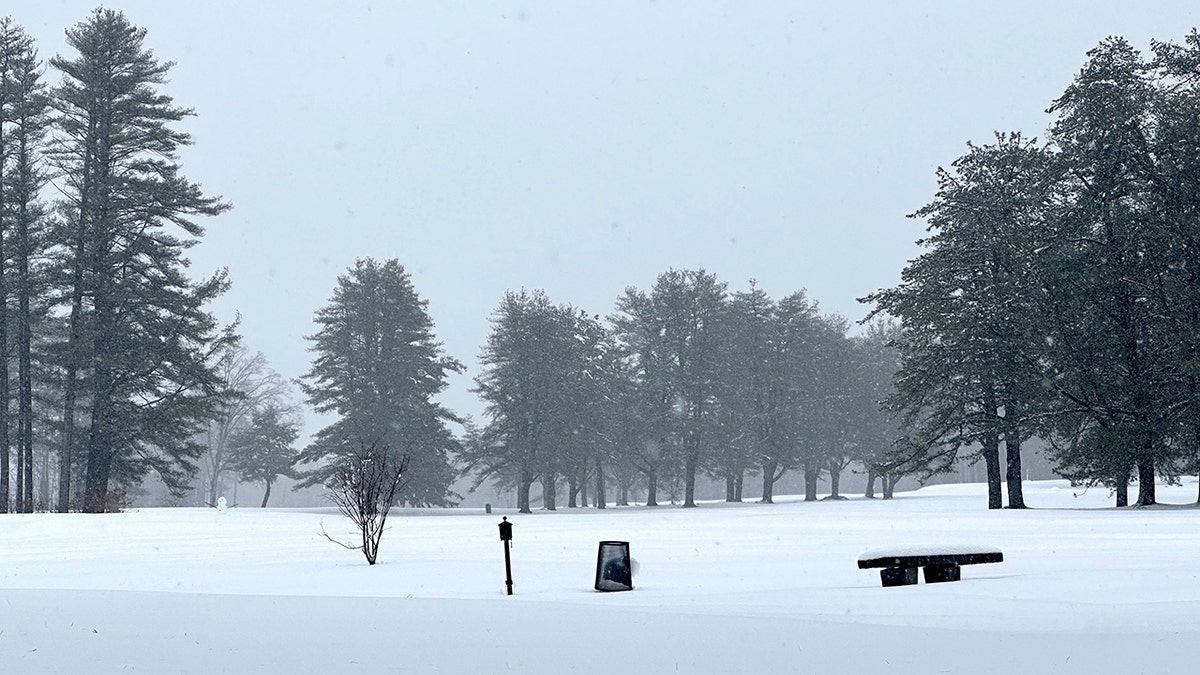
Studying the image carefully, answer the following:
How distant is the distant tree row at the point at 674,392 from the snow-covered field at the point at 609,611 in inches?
1411

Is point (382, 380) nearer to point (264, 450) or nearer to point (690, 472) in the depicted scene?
point (264, 450)

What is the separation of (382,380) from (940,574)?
44.1 m

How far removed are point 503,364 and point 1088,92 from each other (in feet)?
120

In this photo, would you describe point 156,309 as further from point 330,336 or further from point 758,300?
point 758,300

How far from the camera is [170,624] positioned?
9398 millimetres

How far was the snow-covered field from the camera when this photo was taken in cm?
729

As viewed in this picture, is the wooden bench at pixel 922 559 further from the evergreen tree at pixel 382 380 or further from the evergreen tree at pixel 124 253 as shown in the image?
the evergreen tree at pixel 382 380

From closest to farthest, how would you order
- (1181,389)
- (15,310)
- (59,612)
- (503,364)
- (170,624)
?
(170,624) → (59,612) → (1181,389) → (15,310) → (503,364)

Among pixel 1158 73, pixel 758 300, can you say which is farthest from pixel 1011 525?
pixel 758 300

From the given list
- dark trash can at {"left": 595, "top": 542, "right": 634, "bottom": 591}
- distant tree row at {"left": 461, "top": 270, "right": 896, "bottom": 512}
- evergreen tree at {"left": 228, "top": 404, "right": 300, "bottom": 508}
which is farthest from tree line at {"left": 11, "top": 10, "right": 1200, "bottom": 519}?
evergreen tree at {"left": 228, "top": 404, "right": 300, "bottom": 508}

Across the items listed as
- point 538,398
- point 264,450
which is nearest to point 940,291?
point 538,398

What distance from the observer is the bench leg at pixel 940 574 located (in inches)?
466

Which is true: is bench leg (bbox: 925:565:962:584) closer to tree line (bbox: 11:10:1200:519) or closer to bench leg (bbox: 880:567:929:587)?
bench leg (bbox: 880:567:929:587)

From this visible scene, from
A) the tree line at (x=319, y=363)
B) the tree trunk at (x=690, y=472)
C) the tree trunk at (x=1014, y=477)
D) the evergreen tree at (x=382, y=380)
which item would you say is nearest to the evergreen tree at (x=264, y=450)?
the tree line at (x=319, y=363)
